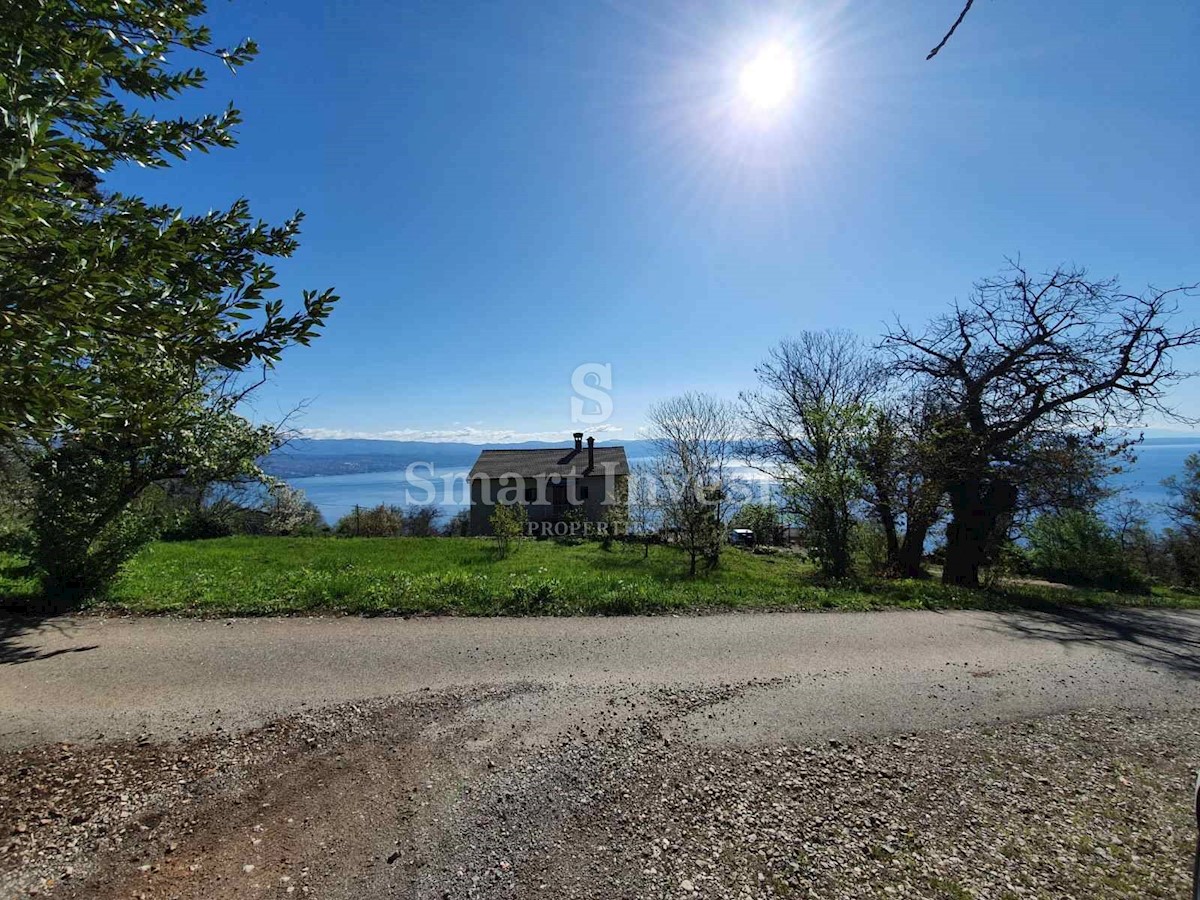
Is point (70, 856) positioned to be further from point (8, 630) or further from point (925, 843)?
point (8, 630)

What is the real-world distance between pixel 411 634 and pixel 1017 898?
5.70m

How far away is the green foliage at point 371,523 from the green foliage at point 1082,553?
27.9 m

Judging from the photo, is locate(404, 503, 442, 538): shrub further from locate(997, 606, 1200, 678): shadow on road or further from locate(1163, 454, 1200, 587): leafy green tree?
locate(1163, 454, 1200, 587): leafy green tree

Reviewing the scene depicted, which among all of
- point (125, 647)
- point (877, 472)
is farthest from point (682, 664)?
point (877, 472)

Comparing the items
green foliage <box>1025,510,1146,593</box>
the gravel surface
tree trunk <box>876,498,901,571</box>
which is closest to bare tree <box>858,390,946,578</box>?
tree trunk <box>876,498,901,571</box>

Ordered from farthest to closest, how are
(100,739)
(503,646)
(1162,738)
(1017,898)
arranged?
(503,646) → (1162,738) → (100,739) → (1017,898)

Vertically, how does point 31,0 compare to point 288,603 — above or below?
above

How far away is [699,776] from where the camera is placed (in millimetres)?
3307

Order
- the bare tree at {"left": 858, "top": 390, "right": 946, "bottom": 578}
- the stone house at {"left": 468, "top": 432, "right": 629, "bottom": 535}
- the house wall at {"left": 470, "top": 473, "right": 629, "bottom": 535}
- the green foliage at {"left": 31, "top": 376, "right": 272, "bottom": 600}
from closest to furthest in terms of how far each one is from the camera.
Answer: the green foliage at {"left": 31, "top": 376, "right": 272, "bottom": 600} → the bare tree at {"left": 858, "top": 390, "right": 946, "bottom": 578} → the house wall at {"left": 470, "top": 473, "right": 629, "bottom": 535} → the stone house at {"left": 468, "top": 432, "right": 629, "bottom": 535}

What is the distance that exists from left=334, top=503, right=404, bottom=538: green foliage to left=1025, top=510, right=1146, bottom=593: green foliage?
2790 centimetres

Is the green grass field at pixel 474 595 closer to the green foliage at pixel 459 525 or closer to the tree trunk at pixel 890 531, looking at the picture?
the tree trunk at pixel 890 531

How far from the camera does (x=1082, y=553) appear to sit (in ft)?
52.5

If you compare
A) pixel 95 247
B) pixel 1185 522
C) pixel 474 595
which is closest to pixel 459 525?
pixel 474 595

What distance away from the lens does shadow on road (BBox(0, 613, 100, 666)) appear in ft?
16.6
